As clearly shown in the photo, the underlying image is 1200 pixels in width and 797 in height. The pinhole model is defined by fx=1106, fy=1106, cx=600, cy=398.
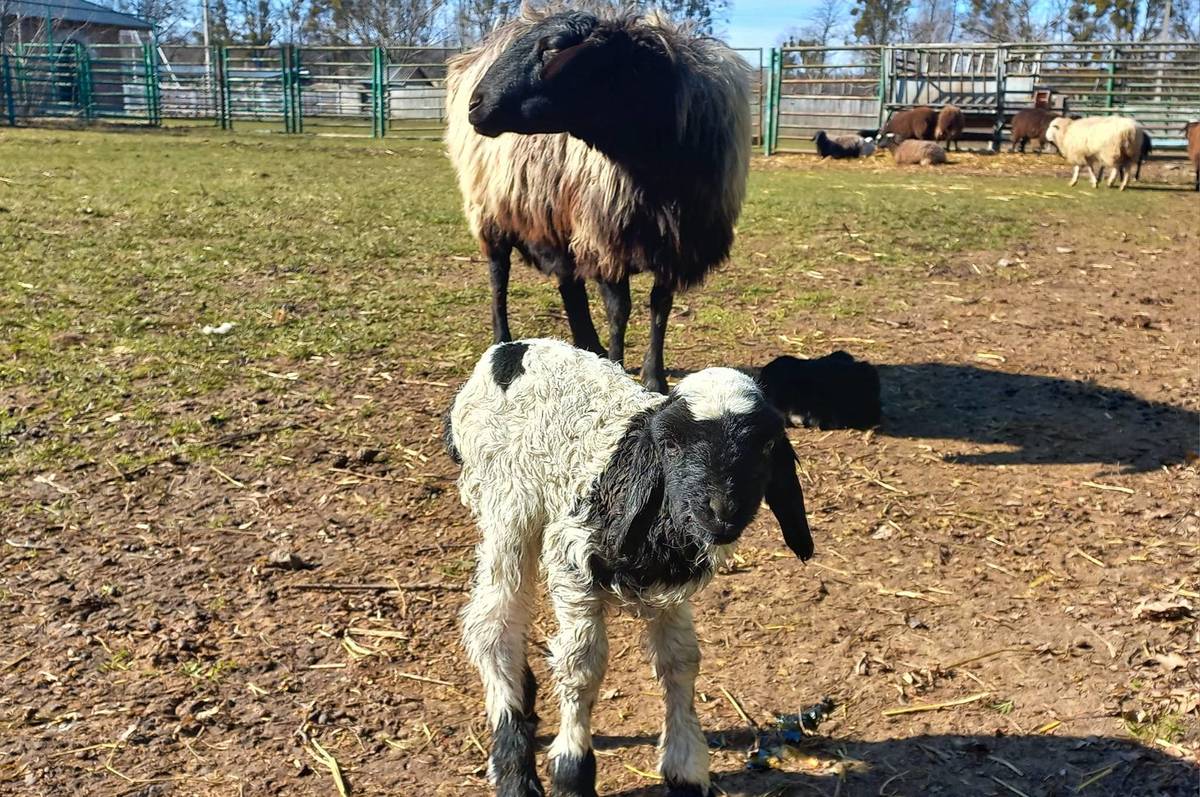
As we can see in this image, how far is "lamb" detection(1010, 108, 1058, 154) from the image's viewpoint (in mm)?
24781

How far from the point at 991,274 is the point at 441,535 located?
6474 millimetres

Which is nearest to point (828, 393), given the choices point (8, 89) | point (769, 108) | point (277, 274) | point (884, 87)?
point (277, 274)

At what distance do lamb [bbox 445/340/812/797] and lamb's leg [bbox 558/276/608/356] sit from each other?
10.4 ft

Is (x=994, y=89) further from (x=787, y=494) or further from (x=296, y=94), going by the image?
(x=787, y=494)

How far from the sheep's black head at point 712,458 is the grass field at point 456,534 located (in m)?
0.98

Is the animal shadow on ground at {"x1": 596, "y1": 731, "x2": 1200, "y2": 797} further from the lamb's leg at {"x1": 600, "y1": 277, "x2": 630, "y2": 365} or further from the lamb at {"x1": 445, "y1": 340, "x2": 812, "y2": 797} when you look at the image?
the lamb's leg at {"x1": 600, "y1": 277, "x2": 630, "y2": 365}

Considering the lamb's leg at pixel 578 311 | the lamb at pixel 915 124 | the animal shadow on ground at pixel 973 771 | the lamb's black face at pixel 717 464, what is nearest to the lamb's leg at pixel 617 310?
the lamb's leg at pixel 578 311

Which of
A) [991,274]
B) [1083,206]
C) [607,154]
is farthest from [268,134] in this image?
[607,154]

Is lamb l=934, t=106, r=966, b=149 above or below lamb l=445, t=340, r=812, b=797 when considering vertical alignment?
above

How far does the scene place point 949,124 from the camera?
2584 cm

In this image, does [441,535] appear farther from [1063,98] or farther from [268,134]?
[1063,98]

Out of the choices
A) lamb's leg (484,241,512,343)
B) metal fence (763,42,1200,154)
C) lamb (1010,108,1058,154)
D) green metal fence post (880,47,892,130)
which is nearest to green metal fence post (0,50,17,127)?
metal fence (763,42,1200,154)

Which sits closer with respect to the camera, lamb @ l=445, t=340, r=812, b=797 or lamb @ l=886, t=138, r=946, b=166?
lamb @ l=445, t=340, r=812, b=797

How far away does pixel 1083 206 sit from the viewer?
14.8 meters
